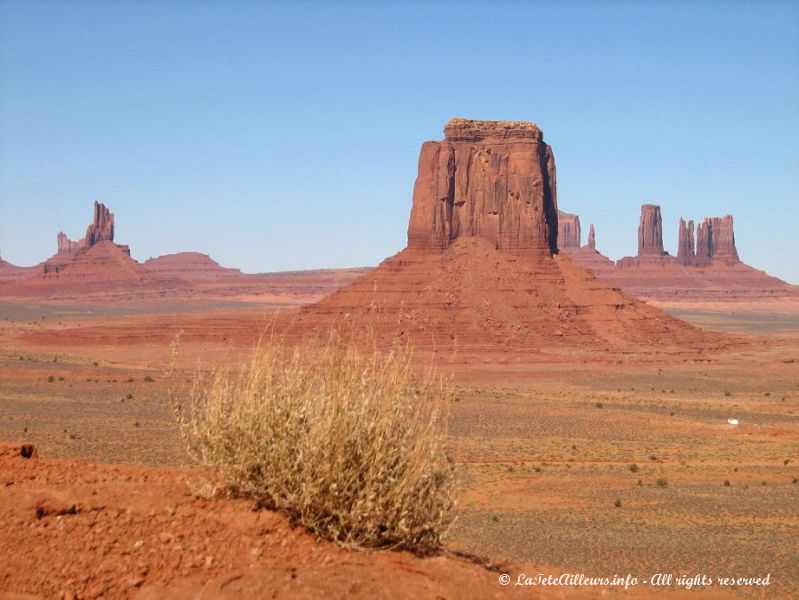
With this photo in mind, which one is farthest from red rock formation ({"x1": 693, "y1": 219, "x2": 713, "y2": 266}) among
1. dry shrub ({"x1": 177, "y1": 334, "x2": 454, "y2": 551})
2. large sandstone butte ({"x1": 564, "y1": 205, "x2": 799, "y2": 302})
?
dry shrub ({"x1": 177, "y1": 334, "x2": 454, "y2": 551})

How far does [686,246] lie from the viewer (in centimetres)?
18700

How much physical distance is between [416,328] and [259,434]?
58.9m

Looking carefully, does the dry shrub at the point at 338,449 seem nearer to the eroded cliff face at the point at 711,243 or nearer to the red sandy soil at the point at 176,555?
the red sandy soil at the point at 176,555

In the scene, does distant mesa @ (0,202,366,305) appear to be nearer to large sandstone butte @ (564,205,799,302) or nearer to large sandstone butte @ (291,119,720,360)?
large sandstone butte @ (564,205,799,302)

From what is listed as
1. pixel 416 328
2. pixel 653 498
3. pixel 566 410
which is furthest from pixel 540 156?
pixel 653 498

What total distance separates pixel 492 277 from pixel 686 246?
4957 inches

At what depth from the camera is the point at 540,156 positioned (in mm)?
77062

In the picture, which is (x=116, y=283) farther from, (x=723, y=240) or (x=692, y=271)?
(x=723, y=240)

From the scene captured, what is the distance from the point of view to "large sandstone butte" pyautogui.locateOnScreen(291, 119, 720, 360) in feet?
223

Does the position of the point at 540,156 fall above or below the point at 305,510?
above

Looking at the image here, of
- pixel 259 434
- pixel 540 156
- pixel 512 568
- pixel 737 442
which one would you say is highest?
pixel 540 156

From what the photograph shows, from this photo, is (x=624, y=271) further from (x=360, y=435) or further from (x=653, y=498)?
(x=360, y=435)

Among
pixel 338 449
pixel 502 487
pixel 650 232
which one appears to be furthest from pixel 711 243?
pixel 338 449

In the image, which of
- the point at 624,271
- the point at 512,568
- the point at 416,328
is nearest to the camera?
the point at 512,568
